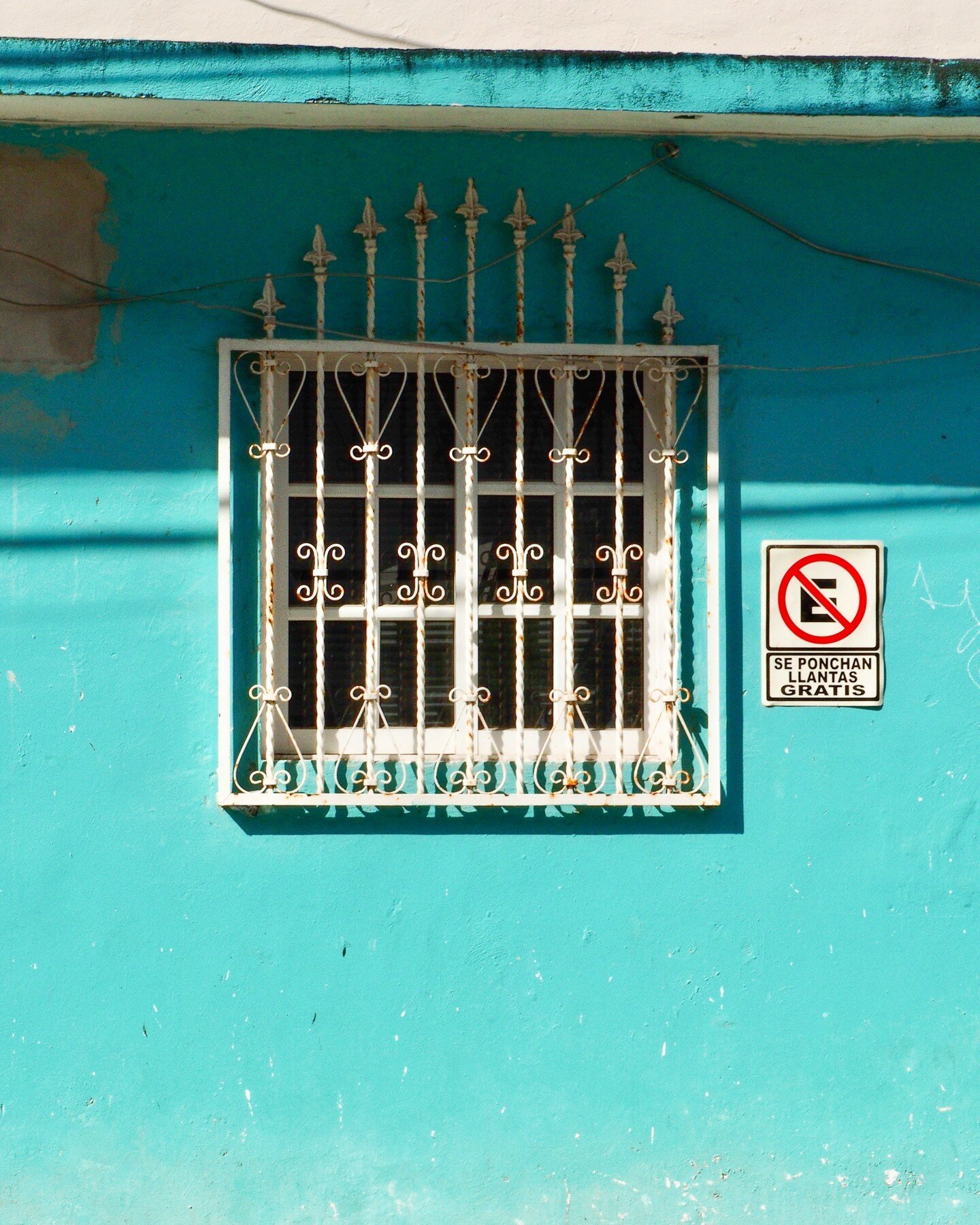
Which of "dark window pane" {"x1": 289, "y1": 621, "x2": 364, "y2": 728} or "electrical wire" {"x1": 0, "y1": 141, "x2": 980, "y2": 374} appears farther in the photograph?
"dark window pane" {"x1": 289, "y1": 621, "x2": 364, "y2": 728}

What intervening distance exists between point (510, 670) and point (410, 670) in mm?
298

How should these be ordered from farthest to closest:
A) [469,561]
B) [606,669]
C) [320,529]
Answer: [606,669], [469,561], [320,529]

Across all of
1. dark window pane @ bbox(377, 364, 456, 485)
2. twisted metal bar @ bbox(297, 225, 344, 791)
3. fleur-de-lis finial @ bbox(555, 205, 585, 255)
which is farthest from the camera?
dark window pane @ bbox(377, 364, 456, 485)

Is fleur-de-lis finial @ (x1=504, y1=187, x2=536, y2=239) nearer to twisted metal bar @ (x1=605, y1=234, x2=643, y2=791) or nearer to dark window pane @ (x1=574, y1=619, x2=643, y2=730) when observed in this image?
twisted metal bar @ (x1=605, y1=234, x2=643, y2=791)

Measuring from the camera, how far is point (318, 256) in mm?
3445

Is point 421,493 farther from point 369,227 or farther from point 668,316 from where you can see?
point 668,316

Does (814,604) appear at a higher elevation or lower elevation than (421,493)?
A: lower

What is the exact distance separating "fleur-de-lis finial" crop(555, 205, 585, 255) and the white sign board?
1044 millimetres

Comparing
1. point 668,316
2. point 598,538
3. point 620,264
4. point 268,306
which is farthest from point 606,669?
point 268,306

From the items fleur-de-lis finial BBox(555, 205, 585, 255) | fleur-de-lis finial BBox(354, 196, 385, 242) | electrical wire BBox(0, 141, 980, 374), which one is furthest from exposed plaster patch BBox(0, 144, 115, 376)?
fleur-de-lis finial BBox(555, 205, 585, 255)

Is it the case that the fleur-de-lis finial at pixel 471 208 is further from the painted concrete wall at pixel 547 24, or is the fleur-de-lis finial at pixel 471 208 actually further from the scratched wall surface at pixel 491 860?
the painted concrete wall at pixel 547 24

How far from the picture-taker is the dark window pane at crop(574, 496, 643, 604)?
11.8 feet

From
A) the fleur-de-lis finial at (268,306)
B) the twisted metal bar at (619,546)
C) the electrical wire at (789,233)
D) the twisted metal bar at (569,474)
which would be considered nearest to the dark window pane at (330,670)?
the twisted metal bar at (569,474)

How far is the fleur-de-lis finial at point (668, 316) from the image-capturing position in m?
3.50
